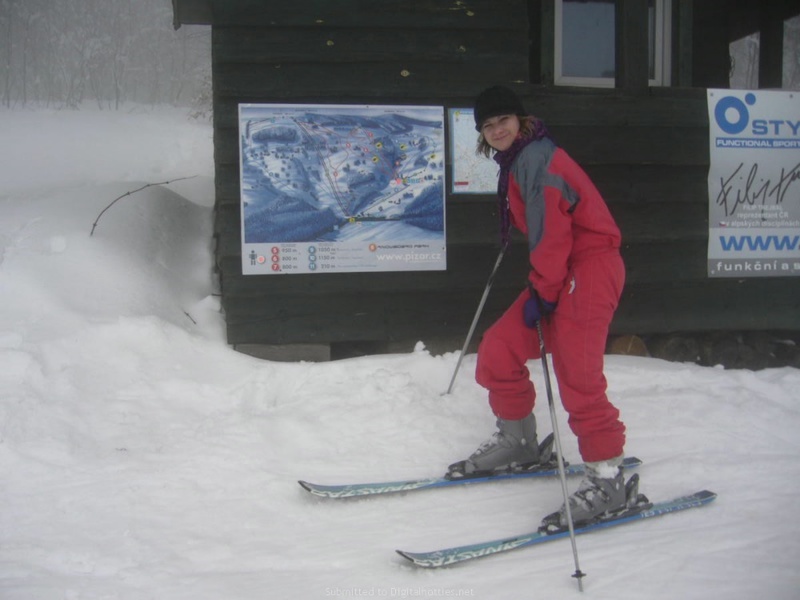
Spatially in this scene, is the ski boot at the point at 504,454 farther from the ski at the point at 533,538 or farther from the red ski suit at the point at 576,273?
the ski at the point at 533,538

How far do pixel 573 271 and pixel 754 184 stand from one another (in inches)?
137

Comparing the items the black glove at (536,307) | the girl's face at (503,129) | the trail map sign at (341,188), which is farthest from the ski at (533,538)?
the trail map sign at (341,188)

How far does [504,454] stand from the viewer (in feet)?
12.1

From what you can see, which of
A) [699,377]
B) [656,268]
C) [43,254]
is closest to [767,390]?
[699,377]

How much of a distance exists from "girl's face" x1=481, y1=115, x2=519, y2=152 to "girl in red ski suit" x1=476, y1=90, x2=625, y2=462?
1cm

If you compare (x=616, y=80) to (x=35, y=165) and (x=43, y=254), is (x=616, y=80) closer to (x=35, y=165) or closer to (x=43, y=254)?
(x=43, y=254)

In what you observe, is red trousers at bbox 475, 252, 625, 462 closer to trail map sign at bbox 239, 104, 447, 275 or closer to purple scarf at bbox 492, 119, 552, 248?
purple scarf at bbox 492, 119, 552, 248

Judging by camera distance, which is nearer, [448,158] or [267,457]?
→ [267,457]

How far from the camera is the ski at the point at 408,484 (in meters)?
3.43

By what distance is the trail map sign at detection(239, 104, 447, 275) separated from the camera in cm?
505

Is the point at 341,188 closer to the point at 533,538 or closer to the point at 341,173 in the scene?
the point at 341,173

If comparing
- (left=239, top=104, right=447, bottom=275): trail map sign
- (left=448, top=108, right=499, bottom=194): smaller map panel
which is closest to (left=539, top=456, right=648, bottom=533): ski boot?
(left=239, top=104, right=447, bottom=275): trail map sign

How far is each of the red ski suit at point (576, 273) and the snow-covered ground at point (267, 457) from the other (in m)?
0.55

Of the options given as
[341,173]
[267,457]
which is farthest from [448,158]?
[267,457]
